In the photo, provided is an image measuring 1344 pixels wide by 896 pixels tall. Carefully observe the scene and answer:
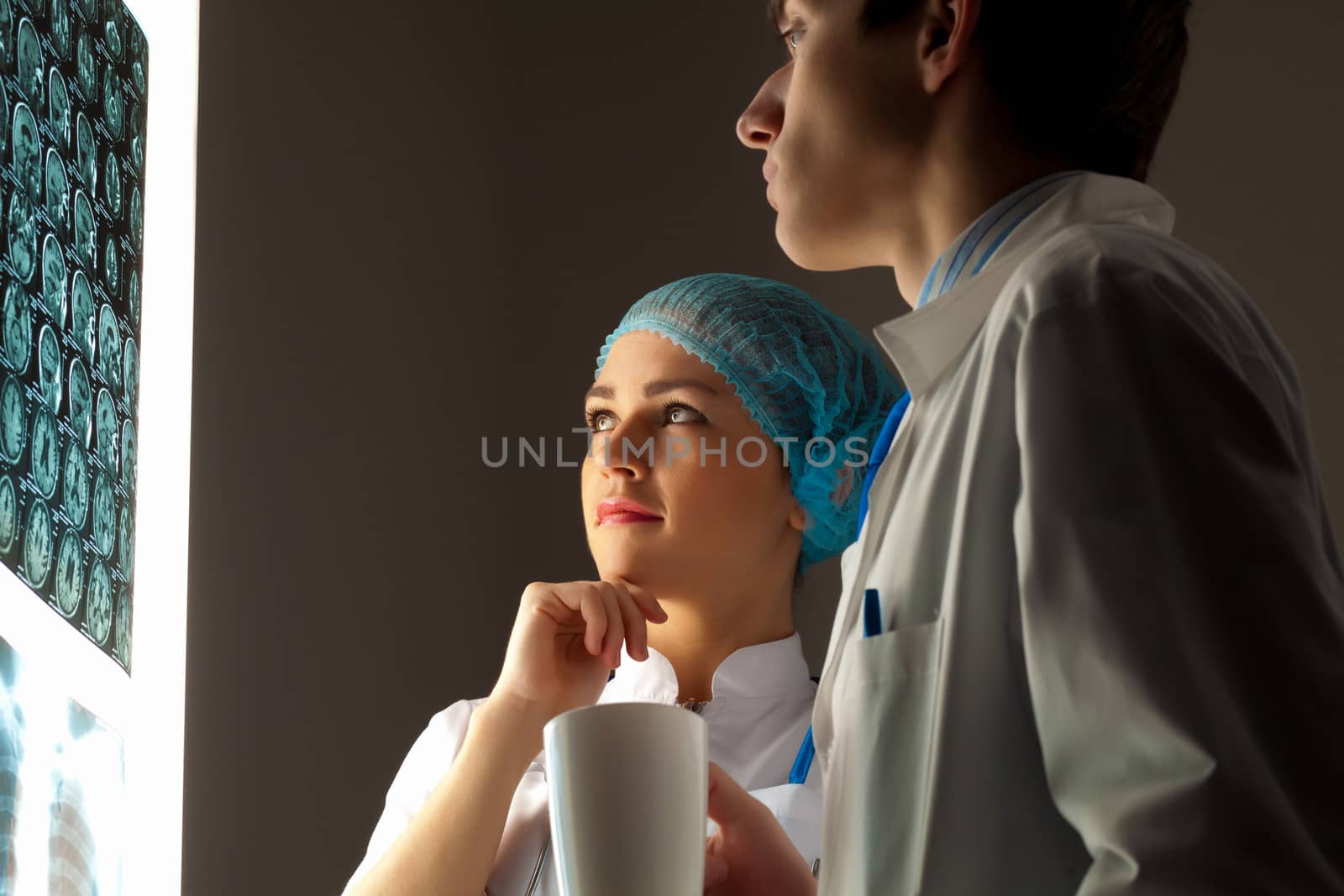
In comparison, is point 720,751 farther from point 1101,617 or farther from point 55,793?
point 1101,617

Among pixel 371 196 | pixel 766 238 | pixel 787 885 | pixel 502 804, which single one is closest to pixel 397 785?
pixel 502 804

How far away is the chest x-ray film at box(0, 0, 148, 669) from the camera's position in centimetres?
129

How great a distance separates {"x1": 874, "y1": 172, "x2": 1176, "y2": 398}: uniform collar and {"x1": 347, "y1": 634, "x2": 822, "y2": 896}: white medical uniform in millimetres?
619

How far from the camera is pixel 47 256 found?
1383 millimetres

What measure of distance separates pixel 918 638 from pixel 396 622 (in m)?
1.20

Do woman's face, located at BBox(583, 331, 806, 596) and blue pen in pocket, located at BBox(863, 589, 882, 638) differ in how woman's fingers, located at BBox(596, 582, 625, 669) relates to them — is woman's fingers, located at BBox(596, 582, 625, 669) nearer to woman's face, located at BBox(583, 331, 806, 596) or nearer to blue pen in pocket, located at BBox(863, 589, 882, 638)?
woman's face, located at BBox(583, 331, 806, 596)

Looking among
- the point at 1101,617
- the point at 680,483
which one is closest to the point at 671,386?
the point at 680,483

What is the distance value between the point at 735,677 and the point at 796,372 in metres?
0.32

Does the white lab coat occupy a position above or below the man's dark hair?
below

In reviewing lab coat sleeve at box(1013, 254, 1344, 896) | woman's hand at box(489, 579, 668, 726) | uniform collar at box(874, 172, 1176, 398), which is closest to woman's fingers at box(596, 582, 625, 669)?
woman's hand at box(489, 579, 668, 726)

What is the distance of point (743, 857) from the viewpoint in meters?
1.05

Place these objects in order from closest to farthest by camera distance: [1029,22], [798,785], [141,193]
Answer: [1029,22] < [798,785] < [141,193]

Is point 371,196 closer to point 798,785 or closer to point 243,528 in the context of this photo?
point 243,528

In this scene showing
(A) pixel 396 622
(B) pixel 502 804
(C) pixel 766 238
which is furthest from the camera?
(C) pixel 766 238
